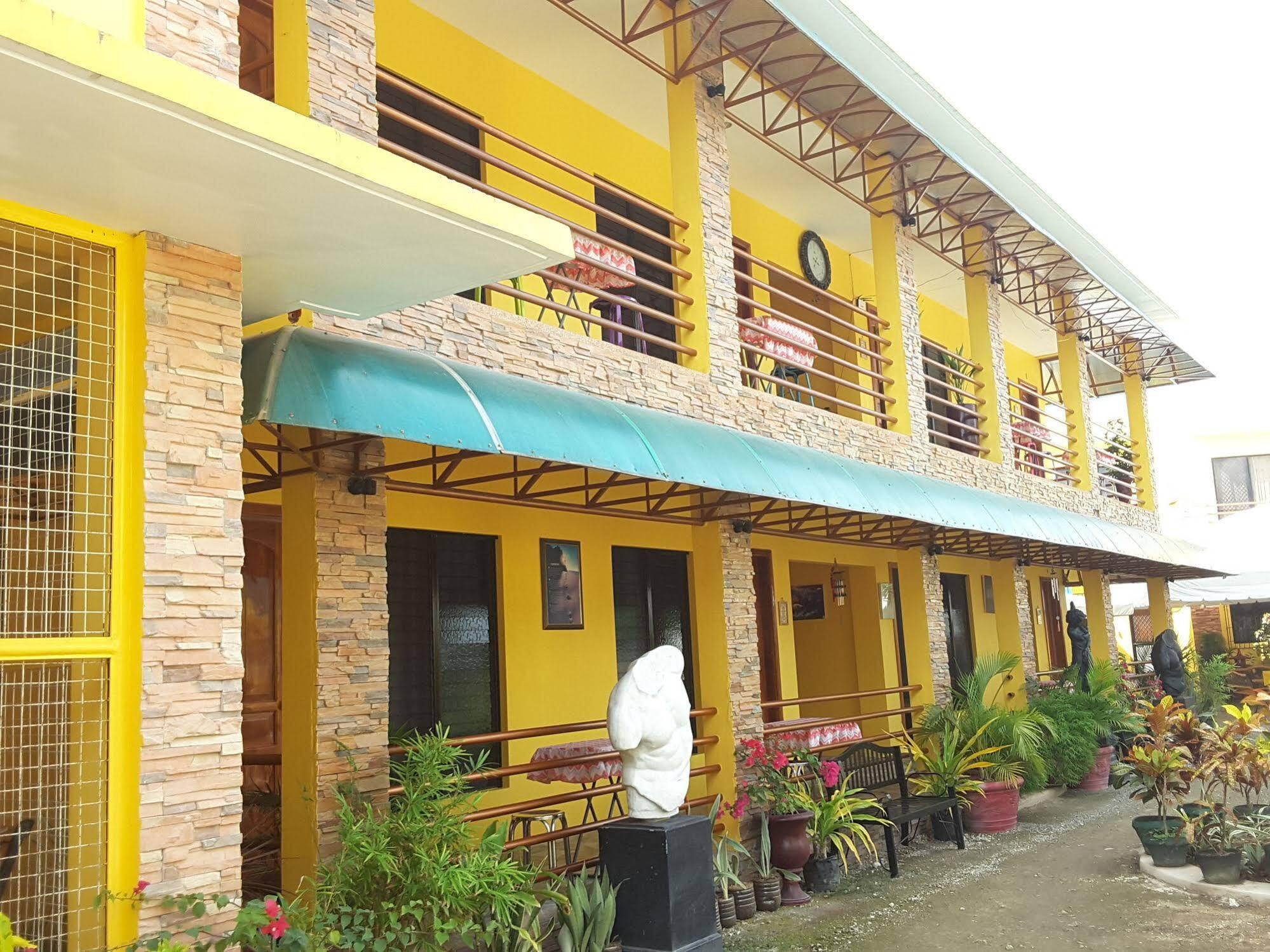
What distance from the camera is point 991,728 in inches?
485

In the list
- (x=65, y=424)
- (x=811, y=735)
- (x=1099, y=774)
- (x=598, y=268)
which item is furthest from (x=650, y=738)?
(x=1099, y=774)

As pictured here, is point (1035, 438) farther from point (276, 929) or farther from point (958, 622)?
point (276, 929)

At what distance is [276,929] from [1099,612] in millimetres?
20140

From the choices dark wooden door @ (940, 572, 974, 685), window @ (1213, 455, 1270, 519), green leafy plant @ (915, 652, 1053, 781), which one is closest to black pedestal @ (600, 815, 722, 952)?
green leafy plant @ (915, 652, 1053, 781)

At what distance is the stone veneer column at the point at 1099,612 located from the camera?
21188 mm

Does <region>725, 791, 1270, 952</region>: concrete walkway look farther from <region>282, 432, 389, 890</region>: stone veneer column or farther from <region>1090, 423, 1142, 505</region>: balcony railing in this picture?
<region>1090, 423, 1142, 505</region>: balcony railing

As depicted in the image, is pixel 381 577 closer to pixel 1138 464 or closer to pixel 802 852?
pixel 802 852

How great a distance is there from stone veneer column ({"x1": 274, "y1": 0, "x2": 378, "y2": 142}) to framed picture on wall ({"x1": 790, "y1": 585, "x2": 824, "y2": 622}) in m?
12.0

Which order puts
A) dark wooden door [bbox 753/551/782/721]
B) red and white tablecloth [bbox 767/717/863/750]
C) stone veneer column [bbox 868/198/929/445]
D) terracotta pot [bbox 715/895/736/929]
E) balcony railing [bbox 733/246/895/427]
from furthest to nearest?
dark wooden door [bbox 753/551/782/721], stone veneer column [bbox 868/198/929/445], balcony railing [bbox 733/246/895/427], red and white tablecloth [bbox 767/717/863/750], terracotta pot [bbox 715/895/736/929]

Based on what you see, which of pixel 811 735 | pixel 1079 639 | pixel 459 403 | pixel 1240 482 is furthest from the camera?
pixel 1240 482

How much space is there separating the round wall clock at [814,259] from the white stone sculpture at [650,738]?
32.6ft

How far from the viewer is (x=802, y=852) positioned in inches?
354

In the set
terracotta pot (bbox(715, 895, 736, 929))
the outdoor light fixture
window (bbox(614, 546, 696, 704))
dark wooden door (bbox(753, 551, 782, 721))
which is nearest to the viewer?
terracotta pot (bbox(715, 895, 736, 929))

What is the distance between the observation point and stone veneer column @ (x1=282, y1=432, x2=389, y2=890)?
6.20m
